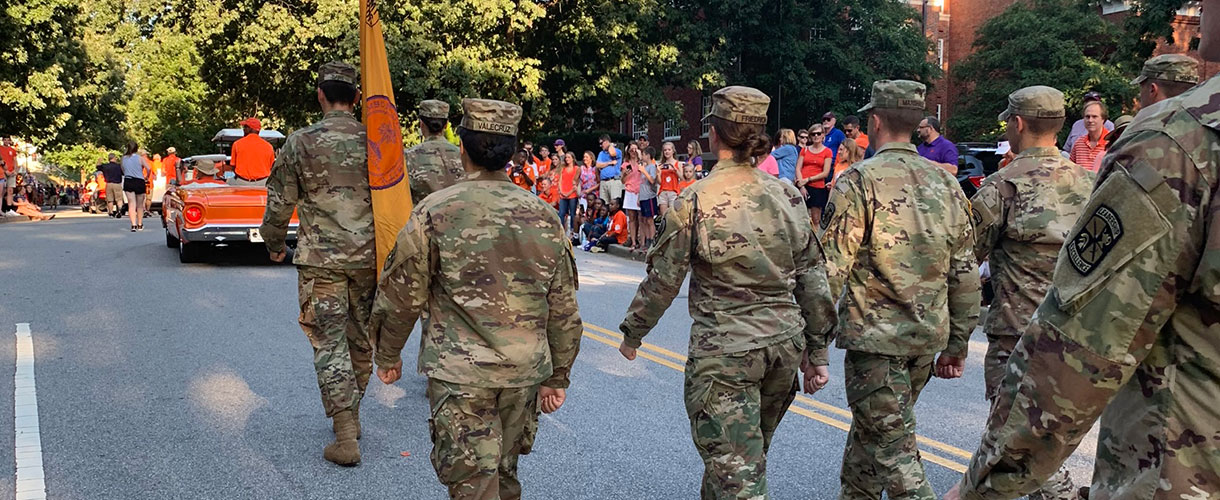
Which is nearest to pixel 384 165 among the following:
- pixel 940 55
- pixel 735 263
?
pixel 735 263

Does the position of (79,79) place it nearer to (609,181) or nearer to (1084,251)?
(609,181)

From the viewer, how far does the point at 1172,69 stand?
5.23 m

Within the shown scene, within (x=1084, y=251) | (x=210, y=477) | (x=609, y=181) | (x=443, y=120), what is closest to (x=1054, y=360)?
(x=1084, y=251)

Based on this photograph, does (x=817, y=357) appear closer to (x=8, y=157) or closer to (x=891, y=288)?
(x=891, y=288)

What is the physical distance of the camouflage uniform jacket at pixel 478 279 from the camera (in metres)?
3.42

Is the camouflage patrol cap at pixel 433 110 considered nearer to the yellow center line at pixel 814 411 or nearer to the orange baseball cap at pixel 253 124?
the yellow center line at pixel 814 411

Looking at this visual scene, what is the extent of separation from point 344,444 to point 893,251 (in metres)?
2.96

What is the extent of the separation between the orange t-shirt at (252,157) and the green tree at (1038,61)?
3031 centimetres

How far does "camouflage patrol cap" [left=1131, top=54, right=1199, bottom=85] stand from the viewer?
17.0 feet

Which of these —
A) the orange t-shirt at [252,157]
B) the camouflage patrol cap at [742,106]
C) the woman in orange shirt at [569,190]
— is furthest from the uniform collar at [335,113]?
the woman in orange shirt at [569,190]

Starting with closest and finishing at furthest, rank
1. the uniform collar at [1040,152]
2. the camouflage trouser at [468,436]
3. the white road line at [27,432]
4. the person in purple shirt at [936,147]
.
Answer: the camouflage trouser at [468,436], the uniform collar at [1040,152], the white road line at [27,432], the person in purple shirt at [936,147]

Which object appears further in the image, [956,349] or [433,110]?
[433,110]

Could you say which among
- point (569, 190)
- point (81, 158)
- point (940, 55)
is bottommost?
point (569, 190)

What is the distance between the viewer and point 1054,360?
5.44ft
